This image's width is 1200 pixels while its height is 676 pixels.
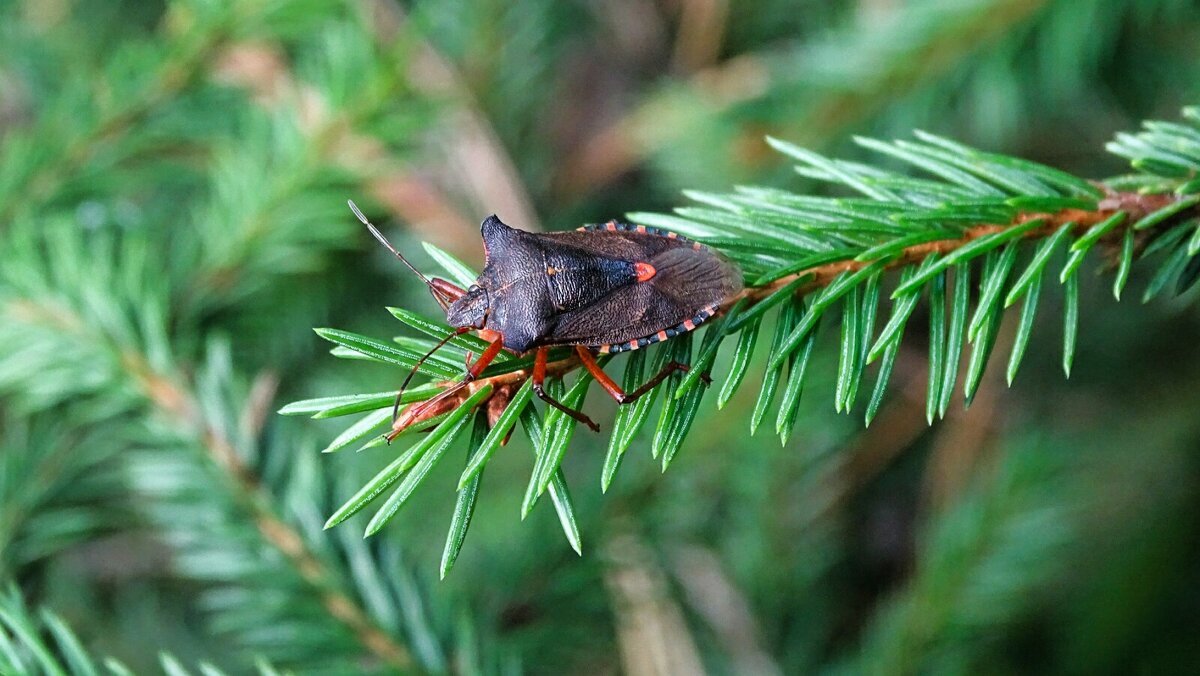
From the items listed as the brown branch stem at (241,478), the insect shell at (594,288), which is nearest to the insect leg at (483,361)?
the insect shell at (594,288)

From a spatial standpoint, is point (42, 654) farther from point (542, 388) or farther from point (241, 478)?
point (542, 388)

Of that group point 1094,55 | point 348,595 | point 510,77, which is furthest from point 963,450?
point 348,595

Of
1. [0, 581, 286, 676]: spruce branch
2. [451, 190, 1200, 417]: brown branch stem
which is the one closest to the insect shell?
[451, 190, 1200, 417]: brown branch stem

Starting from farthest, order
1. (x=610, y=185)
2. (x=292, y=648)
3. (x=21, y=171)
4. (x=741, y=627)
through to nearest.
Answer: (x=610, y=185), (x=741, y=627), (x=21, y=171), (x=292, y=648)

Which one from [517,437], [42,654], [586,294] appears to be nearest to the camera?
[42,654]

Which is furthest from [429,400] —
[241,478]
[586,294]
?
[241,478]

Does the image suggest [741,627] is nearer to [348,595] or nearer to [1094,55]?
[348,595]
